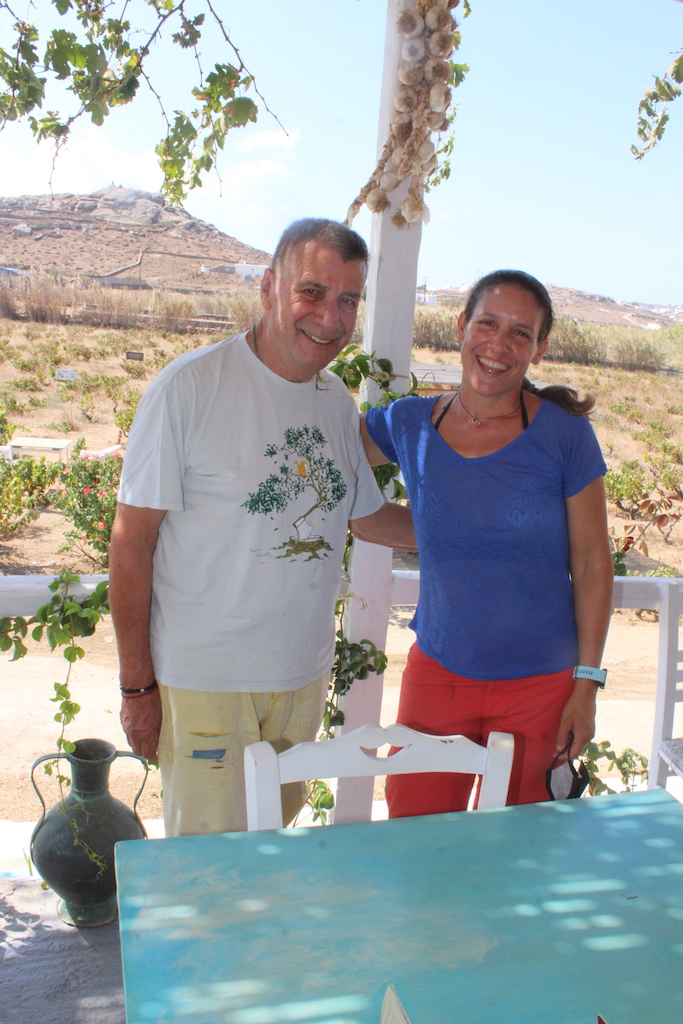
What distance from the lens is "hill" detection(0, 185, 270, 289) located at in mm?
14484

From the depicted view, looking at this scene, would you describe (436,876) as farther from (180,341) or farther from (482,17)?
(180,341)

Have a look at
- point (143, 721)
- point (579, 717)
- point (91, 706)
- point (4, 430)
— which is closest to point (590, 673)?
point (579, 717)

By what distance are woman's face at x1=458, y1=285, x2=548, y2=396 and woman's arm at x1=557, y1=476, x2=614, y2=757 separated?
0.24m

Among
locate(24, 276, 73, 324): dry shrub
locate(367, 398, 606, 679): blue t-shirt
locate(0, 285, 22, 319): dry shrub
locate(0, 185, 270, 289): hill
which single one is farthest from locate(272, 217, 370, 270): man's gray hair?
locate(0, 185, 270, 289): hill

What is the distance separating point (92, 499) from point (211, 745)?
212 inches

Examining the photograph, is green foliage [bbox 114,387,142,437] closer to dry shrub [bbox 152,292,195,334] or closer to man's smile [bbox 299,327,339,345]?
dry shrub [bbox 152,292,195,334]

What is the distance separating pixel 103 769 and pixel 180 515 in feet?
2.40

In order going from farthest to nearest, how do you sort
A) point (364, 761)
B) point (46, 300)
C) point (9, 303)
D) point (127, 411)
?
point (46, 300)
point (9, 303)
point (127, 411)
point (364, 761)

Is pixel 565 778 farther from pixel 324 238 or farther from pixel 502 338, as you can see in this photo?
pixel 324 238

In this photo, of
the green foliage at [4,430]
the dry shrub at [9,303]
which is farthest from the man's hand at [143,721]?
the dry shrub at [9,303]

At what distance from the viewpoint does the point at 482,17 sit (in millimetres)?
1878

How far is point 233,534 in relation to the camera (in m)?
1.16

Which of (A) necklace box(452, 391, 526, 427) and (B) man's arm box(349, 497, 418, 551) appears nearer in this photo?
(A) necklace box(452, 391, 526, 427)

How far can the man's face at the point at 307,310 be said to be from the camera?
3.85 feet
